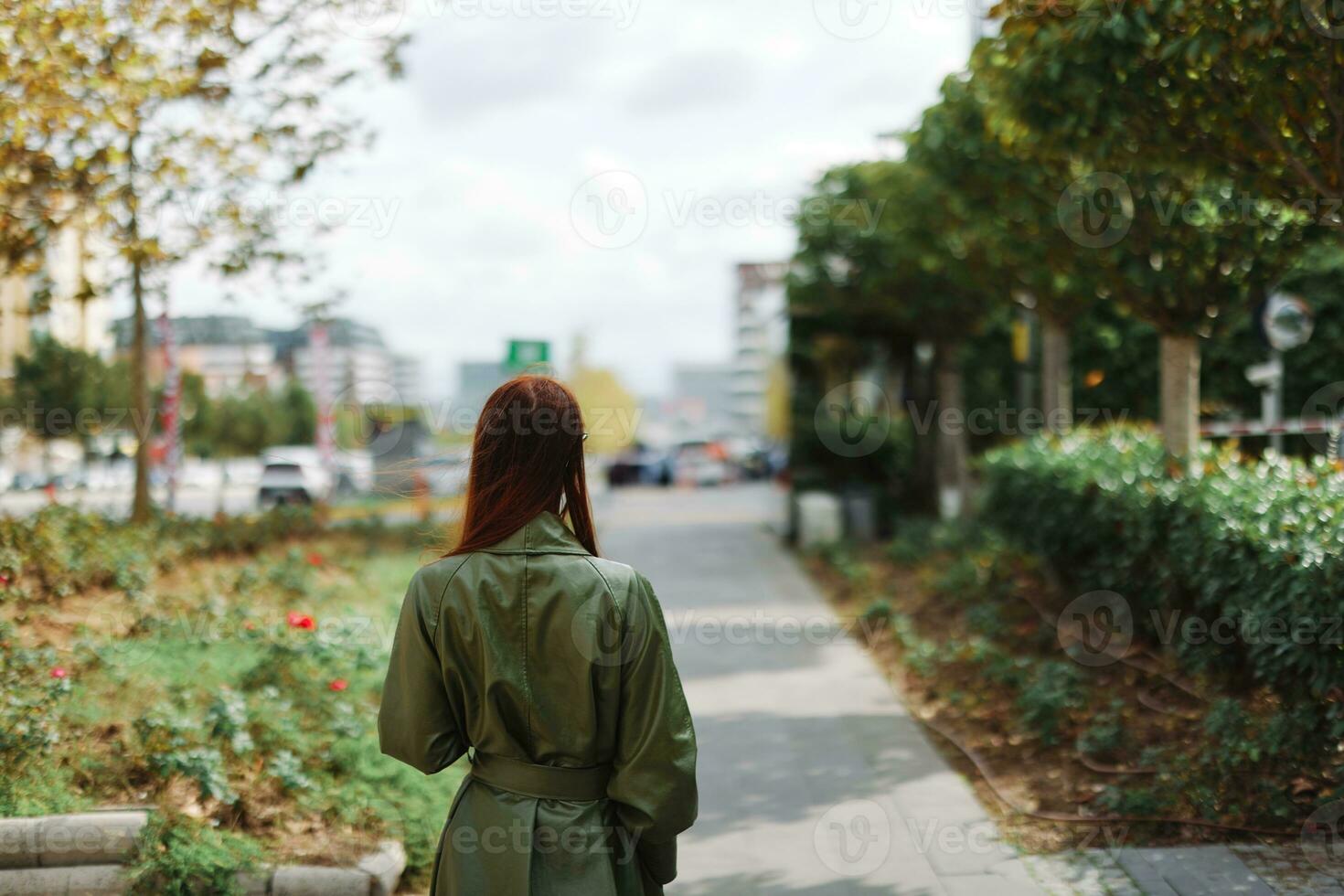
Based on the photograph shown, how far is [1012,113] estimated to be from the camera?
6.39m

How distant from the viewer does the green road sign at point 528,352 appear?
12.1m

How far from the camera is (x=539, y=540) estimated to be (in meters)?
2.37

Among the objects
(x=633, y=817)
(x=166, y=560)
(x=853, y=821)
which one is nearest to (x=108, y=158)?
(x=166, y=560)

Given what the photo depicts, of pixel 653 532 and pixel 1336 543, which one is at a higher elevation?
pixel 1336 543

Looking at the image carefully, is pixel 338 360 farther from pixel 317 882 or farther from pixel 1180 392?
pixel 317 882

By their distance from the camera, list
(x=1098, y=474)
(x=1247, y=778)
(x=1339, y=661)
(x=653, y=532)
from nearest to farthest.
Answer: (x=1339, y=661) → (x=1247, y=778) → (x=1098, y=474) → (x=653, y=532)

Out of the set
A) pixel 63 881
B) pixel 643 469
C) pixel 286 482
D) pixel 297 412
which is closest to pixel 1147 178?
pixel 63 881

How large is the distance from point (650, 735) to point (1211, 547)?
4.14m

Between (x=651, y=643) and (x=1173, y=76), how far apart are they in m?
4.69

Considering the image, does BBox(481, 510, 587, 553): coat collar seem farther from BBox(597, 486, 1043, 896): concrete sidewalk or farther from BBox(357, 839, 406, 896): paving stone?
BBox(597, 486, 1043, 896): concrete sidewalk

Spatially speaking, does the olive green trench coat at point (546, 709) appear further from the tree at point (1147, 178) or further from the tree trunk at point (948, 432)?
the tree trunk at point (948, 432)

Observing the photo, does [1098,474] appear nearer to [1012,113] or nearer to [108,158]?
[1012,113]

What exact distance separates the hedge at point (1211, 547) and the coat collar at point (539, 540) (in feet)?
11.1

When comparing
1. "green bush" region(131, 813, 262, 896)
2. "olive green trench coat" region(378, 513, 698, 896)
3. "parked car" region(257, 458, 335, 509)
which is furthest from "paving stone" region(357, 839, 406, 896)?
"parked car" region(257, 458, 335, 509)
